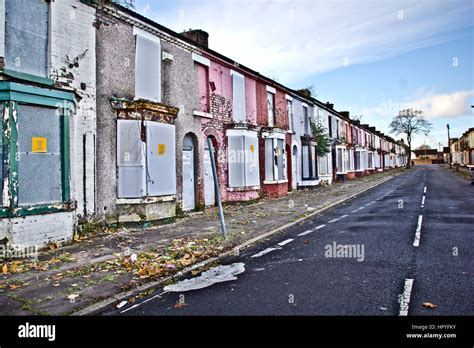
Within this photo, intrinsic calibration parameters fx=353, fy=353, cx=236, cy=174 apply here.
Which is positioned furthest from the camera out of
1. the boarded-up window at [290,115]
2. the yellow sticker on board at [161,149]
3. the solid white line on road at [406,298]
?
the boarded-up window at [290,115]

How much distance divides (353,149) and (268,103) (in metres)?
23.4

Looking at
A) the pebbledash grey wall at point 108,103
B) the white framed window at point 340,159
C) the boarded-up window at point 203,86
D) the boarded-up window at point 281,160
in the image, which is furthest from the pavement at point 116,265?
the white framed window at point 340,159

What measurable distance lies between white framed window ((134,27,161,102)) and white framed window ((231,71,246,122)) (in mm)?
5544

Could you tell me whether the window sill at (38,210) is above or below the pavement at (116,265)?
above

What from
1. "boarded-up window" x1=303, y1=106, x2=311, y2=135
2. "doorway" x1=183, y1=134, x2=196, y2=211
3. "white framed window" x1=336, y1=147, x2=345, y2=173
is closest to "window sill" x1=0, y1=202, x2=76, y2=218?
"doorway" x1=183, y1=134, x2=196, y2=211

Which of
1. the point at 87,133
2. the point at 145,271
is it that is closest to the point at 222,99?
the point at 87,133

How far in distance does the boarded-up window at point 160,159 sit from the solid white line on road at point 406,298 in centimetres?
781

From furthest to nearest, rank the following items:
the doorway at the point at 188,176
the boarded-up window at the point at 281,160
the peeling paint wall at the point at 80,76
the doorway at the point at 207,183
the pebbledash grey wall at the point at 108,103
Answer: the boarded-up window at the point at 281,160 → the doorway at the point at 207,183 → the doorway at the point at 188,176 → the pebbledash grey wall at the point at 108,103 → the peeling paint wall at the point at 80,76

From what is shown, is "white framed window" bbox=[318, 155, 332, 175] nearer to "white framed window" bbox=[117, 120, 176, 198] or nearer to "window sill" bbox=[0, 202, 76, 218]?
"white framed window" bbox=[117, 120, 176, 198]

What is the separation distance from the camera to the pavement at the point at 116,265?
493 centimetres

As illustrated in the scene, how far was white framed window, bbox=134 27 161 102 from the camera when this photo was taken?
38.3 ft

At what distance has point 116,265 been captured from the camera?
6617 mm

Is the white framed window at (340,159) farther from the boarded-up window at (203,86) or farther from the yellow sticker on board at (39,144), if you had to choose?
the yellow sticker on board at (39,144)

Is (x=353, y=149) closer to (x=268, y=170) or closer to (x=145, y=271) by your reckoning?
(x=268, y=170)
